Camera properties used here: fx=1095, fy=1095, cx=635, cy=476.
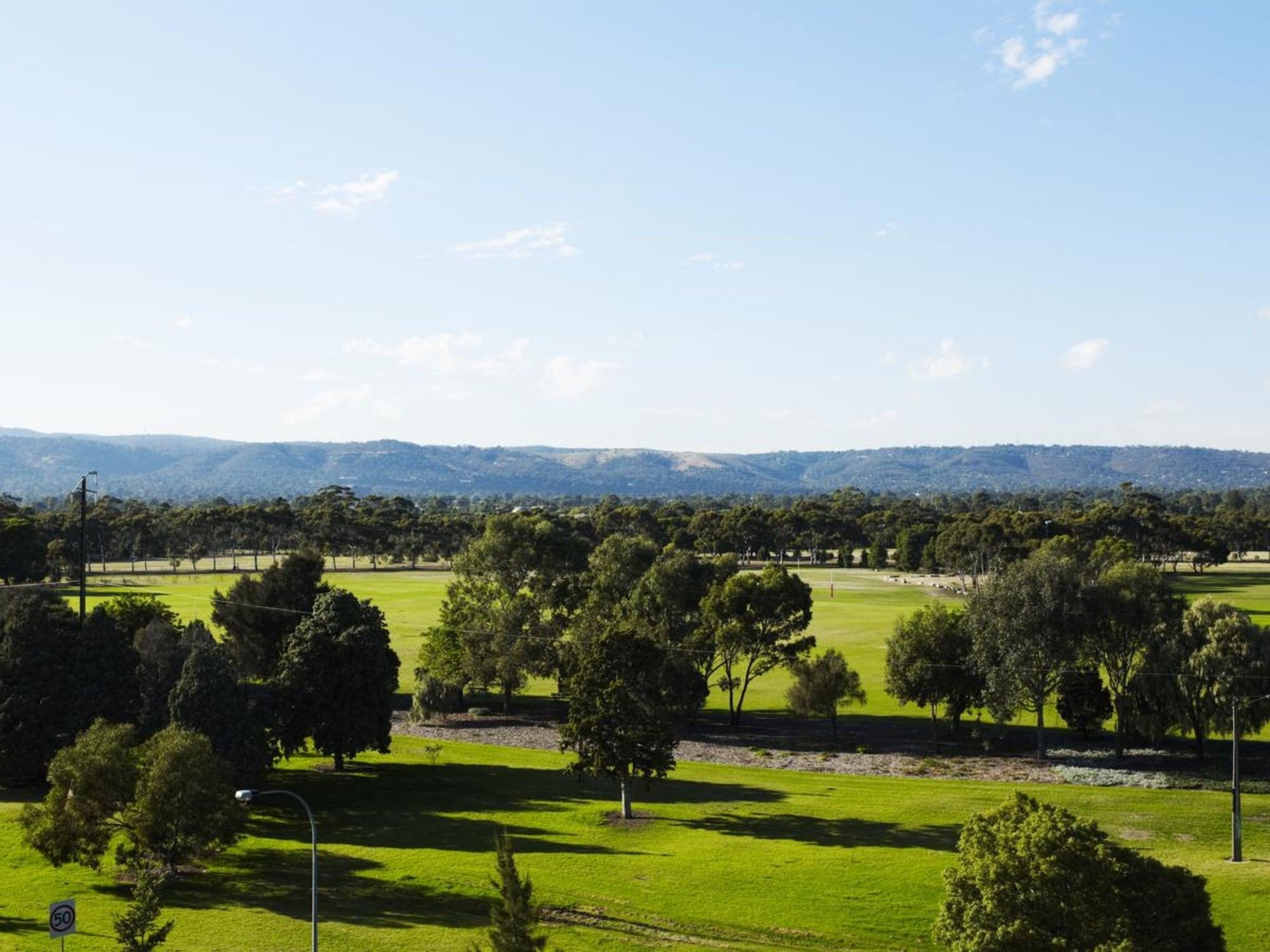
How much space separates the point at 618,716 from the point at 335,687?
17650mm

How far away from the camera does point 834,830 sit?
4897 centimetres

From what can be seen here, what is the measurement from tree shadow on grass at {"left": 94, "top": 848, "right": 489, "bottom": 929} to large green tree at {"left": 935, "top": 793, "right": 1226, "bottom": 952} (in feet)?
58.4

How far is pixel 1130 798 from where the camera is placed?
53.8 meters

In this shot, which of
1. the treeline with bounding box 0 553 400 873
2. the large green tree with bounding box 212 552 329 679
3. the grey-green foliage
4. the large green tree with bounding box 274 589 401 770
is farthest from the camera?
the large green tree with bounding box 212 552 329 679

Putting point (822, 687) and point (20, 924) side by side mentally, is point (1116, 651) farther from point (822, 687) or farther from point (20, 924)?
point (20, 924)

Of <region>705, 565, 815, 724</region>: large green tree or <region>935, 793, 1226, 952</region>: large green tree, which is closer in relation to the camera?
<region>935, 793, 1226, 952</region>: large green tree

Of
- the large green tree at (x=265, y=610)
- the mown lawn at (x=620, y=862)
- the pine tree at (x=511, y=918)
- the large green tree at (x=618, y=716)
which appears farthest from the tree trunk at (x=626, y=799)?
the large green tree at (x=265, y=610)

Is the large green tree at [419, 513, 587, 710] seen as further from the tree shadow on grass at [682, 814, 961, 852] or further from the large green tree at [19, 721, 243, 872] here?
the large green tree at [19, 721, 243, 872]

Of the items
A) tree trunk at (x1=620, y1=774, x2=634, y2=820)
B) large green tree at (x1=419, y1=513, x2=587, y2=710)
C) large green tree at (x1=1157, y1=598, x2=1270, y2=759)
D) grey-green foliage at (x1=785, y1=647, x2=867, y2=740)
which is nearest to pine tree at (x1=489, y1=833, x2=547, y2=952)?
tree trunk at (x1=620, y1=774, x2=634, y2=820)

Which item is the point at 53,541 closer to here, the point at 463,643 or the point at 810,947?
the point at 463,643

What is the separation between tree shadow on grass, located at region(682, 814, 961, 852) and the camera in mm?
46594

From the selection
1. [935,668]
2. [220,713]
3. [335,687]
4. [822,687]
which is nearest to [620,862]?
[220,713]

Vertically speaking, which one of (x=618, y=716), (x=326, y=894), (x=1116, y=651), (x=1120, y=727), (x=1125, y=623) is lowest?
(x=326, y=894)

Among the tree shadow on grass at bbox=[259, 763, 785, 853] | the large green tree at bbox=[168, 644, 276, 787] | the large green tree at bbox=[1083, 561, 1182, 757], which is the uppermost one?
the large green tree at bbox=[1083, 561, 1182, 757]
